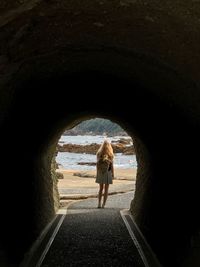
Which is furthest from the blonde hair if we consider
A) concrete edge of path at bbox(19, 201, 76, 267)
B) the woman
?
concrete edge of path at bbox(19, 201, 76, 267)

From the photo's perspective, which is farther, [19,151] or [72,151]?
[72,151]

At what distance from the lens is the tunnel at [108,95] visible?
509 cm

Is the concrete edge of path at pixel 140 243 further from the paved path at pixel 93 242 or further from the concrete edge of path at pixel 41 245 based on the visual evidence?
the concrete edge of path at pixel 41 245

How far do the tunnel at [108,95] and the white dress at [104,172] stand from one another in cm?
197

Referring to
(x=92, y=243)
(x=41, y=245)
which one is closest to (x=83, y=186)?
(x=92, y=243)

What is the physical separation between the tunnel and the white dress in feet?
6.48

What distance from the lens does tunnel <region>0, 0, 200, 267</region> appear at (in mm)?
5090

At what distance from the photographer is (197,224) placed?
23.9ft

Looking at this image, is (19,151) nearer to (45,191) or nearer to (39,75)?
(39,75)

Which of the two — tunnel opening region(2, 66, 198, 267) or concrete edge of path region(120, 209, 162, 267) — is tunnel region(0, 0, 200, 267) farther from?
concrete edge of path region(120, 209, 162, 267)

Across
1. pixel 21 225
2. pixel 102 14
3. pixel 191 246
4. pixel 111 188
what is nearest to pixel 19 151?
pixel 21 225

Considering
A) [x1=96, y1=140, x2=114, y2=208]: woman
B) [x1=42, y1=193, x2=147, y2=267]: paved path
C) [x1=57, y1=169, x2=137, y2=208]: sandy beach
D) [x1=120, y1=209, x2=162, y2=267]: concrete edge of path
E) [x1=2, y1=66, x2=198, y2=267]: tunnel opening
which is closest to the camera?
[x1=2, y1=66, x2=198, y2=267]: tunnel opening

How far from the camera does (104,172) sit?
15547 mm

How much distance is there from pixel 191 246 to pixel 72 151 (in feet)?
213
